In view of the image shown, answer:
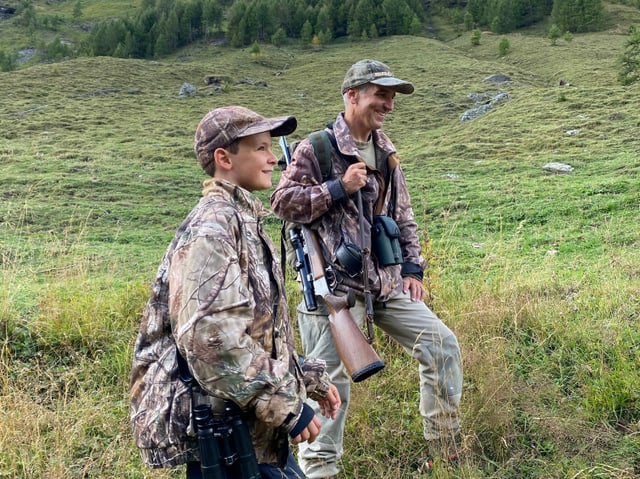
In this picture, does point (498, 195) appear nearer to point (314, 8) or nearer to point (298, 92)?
point (298, 92)

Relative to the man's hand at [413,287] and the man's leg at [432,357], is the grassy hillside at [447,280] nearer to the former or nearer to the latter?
the man's leg at [432,357]

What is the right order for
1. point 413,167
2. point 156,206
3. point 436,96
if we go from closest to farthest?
point 156,206
point 413,167
point 436,96

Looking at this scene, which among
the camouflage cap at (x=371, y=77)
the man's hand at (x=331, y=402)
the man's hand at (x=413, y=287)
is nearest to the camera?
the man's hand at (x=331, y=402)

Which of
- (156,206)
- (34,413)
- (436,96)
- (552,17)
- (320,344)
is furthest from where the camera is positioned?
(552,17)

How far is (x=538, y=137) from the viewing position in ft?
67.9

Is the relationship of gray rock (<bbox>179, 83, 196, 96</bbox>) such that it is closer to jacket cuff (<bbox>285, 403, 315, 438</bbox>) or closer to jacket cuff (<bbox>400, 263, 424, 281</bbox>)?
jacket cuff (<bbox>400, 263, 424, 281</bbox>)

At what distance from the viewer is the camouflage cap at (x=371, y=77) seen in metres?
3.44

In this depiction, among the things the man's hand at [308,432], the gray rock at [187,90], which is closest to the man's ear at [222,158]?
the man's hand at [308,432]

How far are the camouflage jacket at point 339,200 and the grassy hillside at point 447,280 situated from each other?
101 centimetres

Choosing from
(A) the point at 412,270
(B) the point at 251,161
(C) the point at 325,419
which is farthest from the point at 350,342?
(B) the point at 251,161

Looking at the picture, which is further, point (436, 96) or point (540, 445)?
point (436, 96)

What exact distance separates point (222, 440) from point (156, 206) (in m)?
14.7

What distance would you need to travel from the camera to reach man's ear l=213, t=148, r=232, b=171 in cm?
215

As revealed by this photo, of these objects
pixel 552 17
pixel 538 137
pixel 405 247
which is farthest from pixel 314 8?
pixel 405 247
